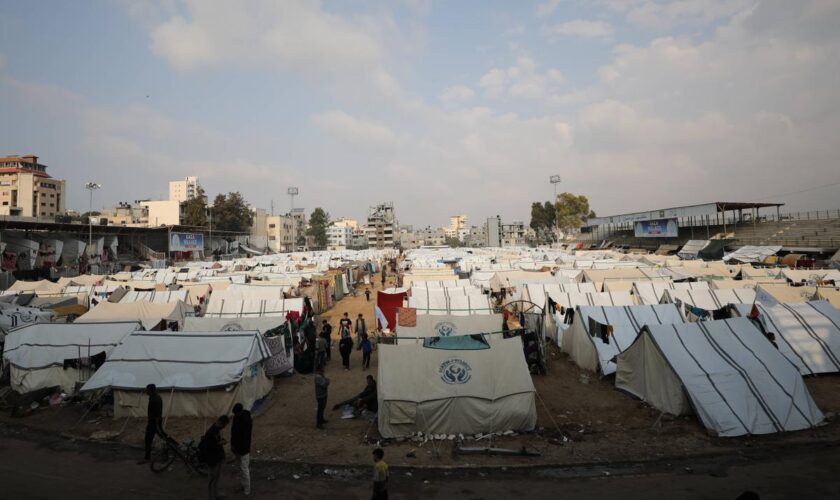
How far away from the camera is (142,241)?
53062 millimetres

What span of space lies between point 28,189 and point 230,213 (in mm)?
31320

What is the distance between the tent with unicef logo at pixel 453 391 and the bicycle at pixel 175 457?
3.11 meters

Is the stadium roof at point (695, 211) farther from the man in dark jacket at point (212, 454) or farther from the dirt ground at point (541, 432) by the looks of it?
the man in dark jacket at point (212, 454)

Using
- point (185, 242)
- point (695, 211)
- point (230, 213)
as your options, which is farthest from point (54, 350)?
point (230, 213)

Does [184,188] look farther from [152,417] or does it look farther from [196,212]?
[152,417]

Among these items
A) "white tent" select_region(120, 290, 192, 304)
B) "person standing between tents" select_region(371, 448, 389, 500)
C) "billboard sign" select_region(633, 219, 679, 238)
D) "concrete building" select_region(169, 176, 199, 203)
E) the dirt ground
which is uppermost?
"concrete building" select_region(169, 176, 199, 203)

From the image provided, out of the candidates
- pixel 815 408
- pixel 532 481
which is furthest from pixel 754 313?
pixel 532 481

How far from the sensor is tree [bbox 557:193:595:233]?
280 feet

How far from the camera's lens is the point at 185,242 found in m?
50.1

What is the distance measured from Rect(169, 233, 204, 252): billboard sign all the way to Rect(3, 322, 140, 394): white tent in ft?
130

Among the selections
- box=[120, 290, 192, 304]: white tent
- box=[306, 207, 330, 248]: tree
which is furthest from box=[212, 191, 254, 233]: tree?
→ box=[120, 290, 192, 304]: white tent

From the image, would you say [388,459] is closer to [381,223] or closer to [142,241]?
[142,241]

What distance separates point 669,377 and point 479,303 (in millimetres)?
8498

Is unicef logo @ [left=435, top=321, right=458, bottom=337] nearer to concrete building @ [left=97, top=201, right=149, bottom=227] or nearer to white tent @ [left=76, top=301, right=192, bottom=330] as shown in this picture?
white tent @ [left=76, top=301, right=192, bottom=330]
